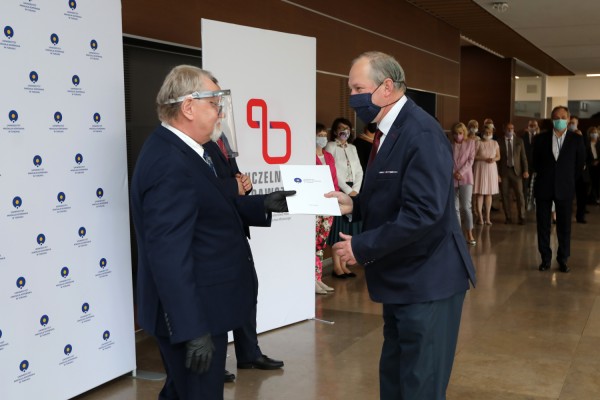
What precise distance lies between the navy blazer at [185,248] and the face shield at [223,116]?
19cm

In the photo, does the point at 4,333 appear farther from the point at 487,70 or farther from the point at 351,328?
the point at 487,70

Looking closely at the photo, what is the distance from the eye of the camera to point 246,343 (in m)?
4.52

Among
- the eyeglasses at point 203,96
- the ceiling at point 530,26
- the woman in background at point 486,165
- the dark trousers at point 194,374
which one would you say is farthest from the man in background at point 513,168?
the dark trousers at point 194,374

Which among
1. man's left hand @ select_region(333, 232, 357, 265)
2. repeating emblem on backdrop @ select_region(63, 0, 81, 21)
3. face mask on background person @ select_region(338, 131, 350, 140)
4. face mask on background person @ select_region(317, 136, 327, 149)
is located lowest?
man's left hand @ select_region(333, 232, 357, 265)

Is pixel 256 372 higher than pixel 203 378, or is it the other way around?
pixel 203 378

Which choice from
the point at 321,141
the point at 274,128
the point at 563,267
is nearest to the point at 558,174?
the point at 563,267

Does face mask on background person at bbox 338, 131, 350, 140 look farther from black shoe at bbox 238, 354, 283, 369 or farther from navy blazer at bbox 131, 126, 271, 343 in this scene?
navy blazer at bbox 131, 126, 271, 343

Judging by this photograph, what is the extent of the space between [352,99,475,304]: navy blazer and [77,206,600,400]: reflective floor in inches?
65.4

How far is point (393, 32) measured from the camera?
9.81 meters

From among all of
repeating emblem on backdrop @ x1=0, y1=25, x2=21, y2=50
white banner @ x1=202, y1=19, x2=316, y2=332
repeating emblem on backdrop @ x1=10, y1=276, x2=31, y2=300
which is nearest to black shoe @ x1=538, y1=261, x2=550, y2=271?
white banner @ x1=202, y1=19, x2=316, y2=332

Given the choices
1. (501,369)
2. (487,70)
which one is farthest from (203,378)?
(487,70)

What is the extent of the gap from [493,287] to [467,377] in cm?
288

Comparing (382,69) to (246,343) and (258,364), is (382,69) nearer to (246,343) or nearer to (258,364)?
(246,343)

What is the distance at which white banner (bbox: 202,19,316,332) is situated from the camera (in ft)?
15.8
